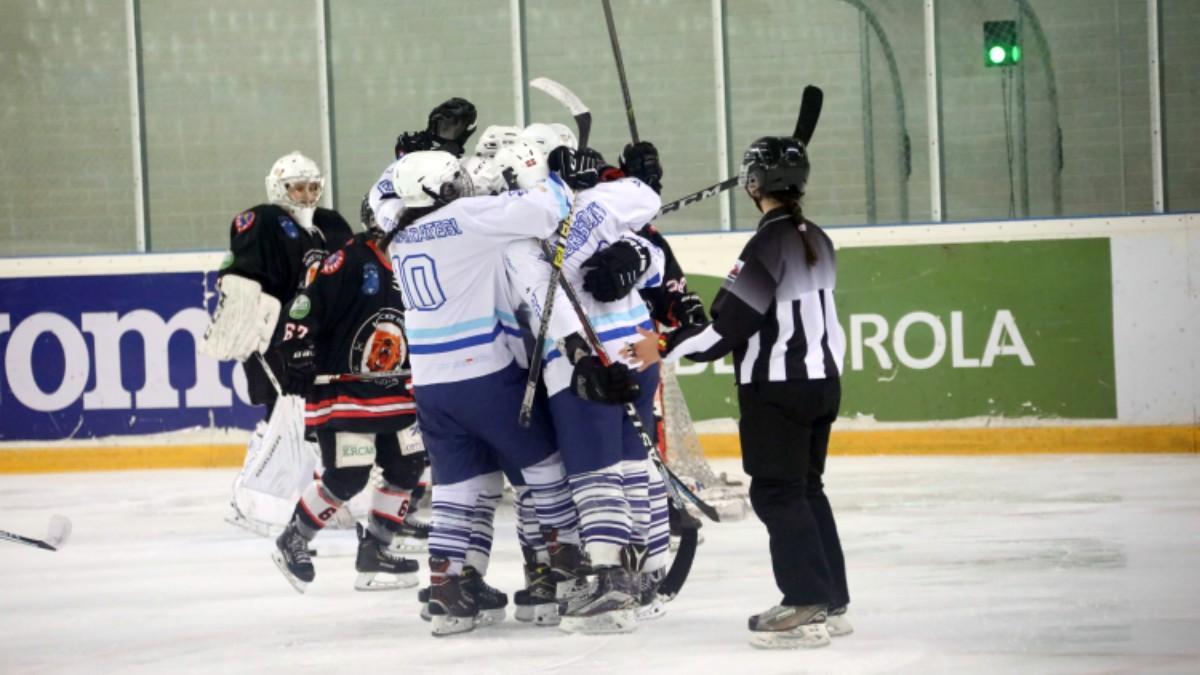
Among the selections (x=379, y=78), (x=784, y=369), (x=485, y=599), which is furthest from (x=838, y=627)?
(x=379, y=78)

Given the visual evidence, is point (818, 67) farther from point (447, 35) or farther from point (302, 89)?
point (302, 89)

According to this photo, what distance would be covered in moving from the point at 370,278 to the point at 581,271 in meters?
1.12

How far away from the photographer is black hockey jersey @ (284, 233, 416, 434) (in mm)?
5191

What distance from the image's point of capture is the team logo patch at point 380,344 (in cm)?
523

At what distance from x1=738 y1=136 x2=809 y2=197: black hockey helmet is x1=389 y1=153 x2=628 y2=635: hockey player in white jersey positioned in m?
0.47

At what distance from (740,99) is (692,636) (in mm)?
4634

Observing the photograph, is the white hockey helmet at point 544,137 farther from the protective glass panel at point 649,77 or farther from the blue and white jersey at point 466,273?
the protective glass panel at point 649,77

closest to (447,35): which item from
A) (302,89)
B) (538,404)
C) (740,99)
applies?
(302,89)

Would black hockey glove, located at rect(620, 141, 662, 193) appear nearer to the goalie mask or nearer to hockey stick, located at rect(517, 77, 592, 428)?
hockey stick, located at rect(517, 77, 592, 428)

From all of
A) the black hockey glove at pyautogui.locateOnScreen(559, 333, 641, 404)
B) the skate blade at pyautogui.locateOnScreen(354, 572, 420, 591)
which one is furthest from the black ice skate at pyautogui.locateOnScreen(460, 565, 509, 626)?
the skate blade at pyautogui.locateOnScreen(354, 572, 420, 591)

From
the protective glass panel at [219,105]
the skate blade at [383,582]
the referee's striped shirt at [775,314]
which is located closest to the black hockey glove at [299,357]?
the skate blade at [383,582]

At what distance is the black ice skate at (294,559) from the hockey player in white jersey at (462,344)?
2.80ft

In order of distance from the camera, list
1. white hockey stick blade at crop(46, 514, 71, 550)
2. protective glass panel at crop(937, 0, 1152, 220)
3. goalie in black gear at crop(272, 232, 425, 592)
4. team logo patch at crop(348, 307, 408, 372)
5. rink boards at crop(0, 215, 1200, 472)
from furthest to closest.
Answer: protective glass panel at crop(937, 0, 1152, 220)
rink boards at crop(0, 215, 1200, 472)
team logo patch at crop(348, 307, 408, 372)
goalie in black gear at crop(272, 232, 425, 592)
white hockey stick blade at crop(46, 514, 71, 550)

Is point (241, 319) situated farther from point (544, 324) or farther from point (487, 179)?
point (544, 324)
